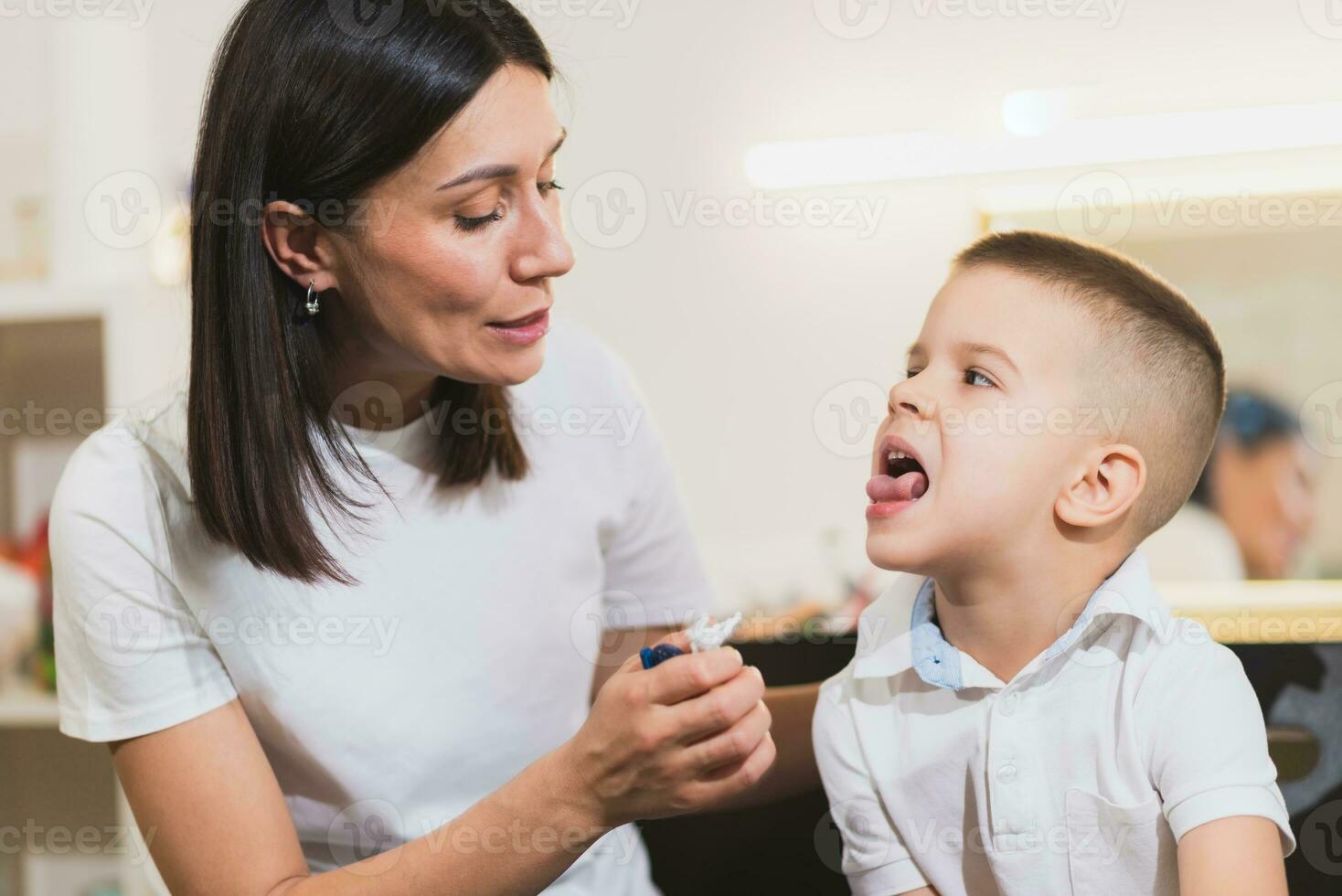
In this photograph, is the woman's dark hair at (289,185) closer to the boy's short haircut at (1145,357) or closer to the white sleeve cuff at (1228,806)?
the boy's short haircut at (1145,357)

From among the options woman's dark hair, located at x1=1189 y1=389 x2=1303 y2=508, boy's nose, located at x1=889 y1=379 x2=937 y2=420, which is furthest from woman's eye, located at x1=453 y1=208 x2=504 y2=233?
woman's dark hair, located at x1=1189 y1=389 x2=1303 y2=508

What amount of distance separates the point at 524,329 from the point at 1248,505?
1.22 meters

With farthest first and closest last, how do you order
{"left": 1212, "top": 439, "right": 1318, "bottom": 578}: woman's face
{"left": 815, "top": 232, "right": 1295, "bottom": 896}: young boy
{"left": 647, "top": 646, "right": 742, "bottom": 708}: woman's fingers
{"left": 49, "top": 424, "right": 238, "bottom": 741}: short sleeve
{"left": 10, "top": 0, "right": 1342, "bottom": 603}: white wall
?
{"left": 10, "top": 0, "right": 1342, "bottom": 603}: white wall, {"left": 1212, "top": 439, "right": 1318, "bottom": 578}: woman's face, {"left": 49, "top": 424, "right": 238, "bottom": 741}: short sleeve, {"left": 815, "top": 232, "right": 1295, "bottom": 896}: young boy, {"left": 647, "top": 646, "right": 742, "bottom": 708}: woman's fingers

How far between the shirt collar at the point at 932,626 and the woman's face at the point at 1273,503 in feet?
2.64

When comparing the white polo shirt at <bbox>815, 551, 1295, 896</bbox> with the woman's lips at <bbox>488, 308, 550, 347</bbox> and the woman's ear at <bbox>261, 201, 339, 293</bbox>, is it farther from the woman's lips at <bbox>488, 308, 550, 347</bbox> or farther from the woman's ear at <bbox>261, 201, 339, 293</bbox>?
the woman's ear at <bbox>261, 201, 339, 293</bbox>

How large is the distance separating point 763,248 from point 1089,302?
1.10 m

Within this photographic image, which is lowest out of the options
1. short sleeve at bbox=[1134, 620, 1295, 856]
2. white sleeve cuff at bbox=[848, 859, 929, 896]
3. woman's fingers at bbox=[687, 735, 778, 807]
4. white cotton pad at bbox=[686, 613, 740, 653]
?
white sleeve cuff at bbox=[848, 859, 929, 896]

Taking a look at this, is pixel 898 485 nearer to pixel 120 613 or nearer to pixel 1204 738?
pixel 1204 738

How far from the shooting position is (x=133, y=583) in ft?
3.19

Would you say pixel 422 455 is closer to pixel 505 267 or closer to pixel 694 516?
pixel 505 267

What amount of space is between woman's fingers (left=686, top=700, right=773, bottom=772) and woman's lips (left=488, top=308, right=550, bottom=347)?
37 cm

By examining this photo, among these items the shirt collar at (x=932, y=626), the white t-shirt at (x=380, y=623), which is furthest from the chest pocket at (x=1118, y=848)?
the white t-shirt at (x=380, y=623)

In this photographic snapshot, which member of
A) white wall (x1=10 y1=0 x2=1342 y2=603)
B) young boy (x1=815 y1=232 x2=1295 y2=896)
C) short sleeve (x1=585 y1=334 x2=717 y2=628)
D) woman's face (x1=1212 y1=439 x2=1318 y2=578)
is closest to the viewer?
young boy (x1=815 y1=232 x2=1295 y2=896)

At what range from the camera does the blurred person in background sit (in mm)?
1633
